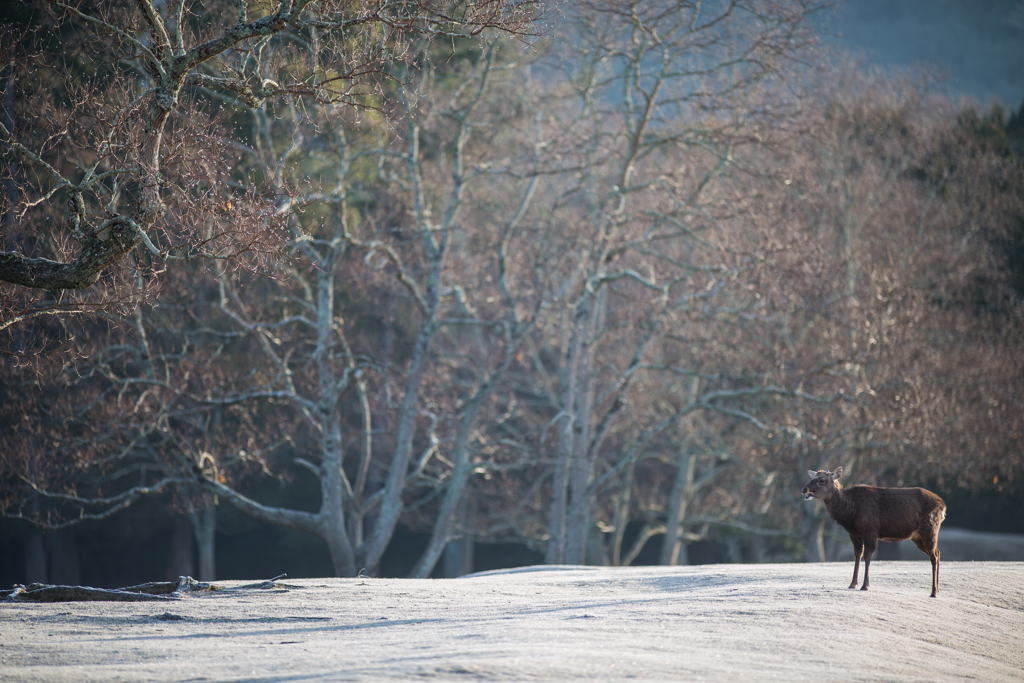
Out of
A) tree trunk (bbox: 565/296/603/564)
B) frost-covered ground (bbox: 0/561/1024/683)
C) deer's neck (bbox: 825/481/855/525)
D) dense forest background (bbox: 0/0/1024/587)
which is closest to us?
frost-covered ground (bbox: 0/561/1024/683)

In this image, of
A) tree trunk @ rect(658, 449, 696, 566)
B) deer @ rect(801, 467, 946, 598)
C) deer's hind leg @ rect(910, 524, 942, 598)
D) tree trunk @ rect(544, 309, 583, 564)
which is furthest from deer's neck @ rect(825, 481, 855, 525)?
tree trunk @ rect(658, 449, 696, 566)

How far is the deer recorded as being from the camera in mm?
7957

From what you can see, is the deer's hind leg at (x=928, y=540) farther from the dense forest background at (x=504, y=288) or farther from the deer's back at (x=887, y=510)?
the dense forest background at (x=504, y=288)

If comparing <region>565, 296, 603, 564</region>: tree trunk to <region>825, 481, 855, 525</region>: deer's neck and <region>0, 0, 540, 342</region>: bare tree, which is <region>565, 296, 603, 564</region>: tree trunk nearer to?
<region>0, 0, 540, 342</region>: bare tree

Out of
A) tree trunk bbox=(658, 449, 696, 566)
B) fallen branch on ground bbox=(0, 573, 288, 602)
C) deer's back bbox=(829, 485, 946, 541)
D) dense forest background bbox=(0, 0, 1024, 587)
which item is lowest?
tree trunk bbox=(658, 449, 696, 566)

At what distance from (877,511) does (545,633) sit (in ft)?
12.5

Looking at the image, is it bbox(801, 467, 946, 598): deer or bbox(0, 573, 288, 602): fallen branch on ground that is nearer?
bbox(801, 467, 946, 598): deer

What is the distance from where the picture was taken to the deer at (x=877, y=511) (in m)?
7.96

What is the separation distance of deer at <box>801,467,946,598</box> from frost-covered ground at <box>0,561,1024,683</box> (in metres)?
0.57

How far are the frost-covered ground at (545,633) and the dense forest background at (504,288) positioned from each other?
3170mm

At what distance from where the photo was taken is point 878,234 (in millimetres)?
23359

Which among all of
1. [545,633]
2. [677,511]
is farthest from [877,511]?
[677,511]

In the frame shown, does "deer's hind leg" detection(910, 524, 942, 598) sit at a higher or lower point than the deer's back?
lower

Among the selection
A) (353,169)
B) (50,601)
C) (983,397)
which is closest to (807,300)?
(983,397)
